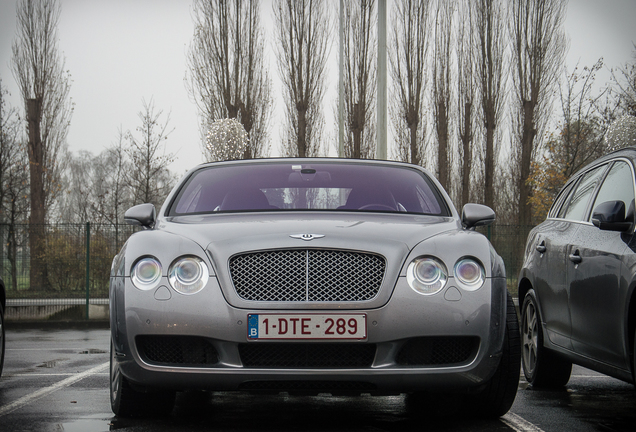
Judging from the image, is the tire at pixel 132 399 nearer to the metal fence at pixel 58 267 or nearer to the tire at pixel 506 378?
the tire at pixel 506 378

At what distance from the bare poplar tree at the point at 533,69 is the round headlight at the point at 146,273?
88.4 ft

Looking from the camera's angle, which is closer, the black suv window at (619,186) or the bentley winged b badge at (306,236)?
the bentley winged b badge at (306,236)

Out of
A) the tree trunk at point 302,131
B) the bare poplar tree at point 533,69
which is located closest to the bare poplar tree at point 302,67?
the tree trunk at point 302,131

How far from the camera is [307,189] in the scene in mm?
5555

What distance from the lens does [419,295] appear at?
4.13m

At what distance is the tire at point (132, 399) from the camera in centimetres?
459

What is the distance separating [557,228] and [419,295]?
2.36 metres

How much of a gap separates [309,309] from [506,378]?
1290 mm

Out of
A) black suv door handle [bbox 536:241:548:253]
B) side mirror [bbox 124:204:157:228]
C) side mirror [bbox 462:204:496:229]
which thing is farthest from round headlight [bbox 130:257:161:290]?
black suv door handle [bbox 536:241:548:253]

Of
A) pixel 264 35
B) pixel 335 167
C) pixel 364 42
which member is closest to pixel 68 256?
pixel 335 167

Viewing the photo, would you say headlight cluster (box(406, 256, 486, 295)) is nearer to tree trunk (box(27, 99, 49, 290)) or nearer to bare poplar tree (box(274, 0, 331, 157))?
tree trunk (box(27, 99, 49, 290))

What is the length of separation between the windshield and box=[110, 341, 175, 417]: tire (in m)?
1.09

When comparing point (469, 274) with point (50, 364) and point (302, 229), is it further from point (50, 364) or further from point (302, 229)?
point (50, 364)

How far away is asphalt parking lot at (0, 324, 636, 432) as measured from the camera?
4570 millimetres
